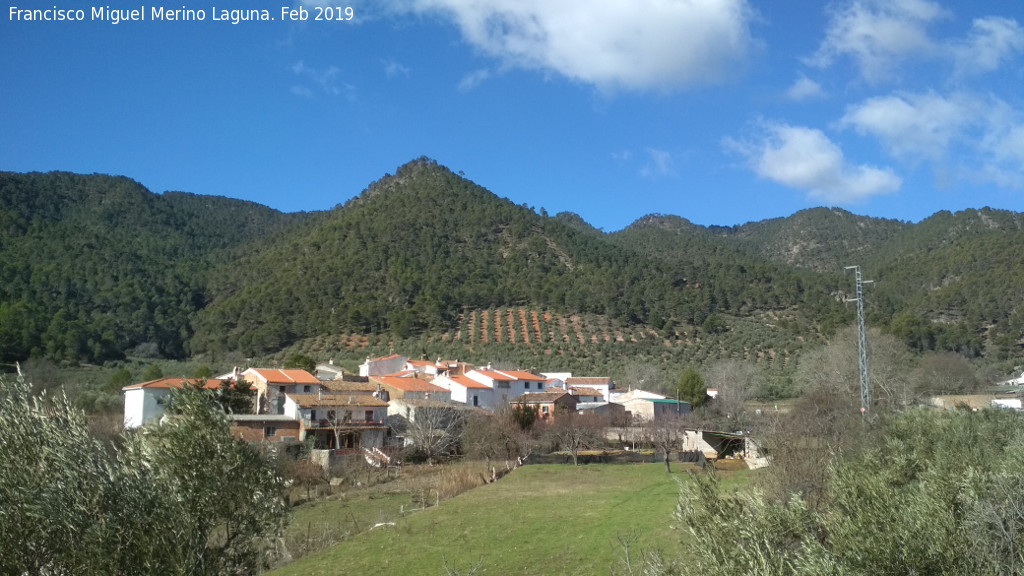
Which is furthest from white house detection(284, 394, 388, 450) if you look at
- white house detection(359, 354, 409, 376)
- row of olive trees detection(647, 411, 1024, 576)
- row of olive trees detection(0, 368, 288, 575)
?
row of olive trees detection(647, 411, 1024, 576)

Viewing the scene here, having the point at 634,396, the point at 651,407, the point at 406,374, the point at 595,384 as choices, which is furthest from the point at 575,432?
the point at 406,374

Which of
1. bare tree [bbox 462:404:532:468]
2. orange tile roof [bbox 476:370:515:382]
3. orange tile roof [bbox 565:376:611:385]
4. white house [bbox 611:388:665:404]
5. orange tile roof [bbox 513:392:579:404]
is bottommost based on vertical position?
bare tree [bbox 462:404:532:468]

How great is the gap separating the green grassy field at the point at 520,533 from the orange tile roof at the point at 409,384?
824 inches

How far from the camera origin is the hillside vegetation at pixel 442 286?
83562mm

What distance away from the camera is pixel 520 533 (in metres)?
25.5

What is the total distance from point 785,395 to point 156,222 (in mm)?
113764

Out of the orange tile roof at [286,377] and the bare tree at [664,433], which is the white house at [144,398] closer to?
the orange tile roof at [286,377]

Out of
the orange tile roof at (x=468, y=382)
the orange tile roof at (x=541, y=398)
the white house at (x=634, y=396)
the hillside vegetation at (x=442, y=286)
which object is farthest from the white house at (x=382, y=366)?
the white house at (x=634, y=396)

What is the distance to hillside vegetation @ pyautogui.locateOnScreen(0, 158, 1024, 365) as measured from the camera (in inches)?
3290

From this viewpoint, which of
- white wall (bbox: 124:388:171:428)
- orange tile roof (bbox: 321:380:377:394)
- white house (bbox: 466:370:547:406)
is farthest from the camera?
white house (bbox: 466:370:547:406)

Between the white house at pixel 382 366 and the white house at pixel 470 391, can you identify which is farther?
the white house at pixel 382 366

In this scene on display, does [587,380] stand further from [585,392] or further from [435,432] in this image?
[435,432]

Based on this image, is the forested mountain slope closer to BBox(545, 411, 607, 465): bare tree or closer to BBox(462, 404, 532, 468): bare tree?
BBox(462, 404, 532, 468): bare tree

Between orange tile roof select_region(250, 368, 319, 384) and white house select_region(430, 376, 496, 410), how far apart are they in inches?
427
